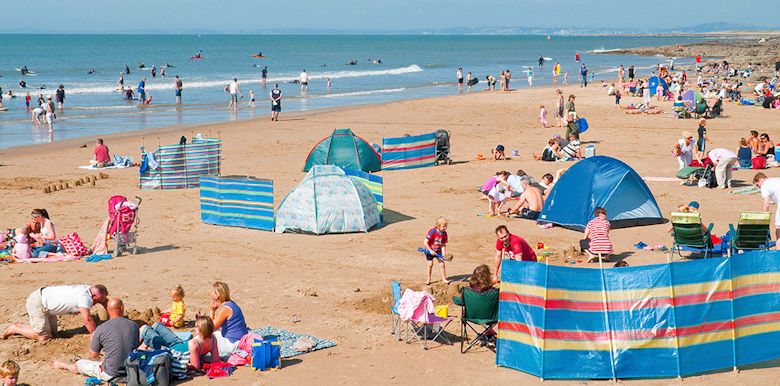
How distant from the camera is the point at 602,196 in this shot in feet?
53.4

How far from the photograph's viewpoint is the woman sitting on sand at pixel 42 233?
1486cm

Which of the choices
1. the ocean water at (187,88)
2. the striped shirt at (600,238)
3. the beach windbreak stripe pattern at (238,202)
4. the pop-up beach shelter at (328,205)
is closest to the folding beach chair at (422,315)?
the striped shirt at (600,238)

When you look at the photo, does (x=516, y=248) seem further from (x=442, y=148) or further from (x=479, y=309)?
(x=442, y=148)

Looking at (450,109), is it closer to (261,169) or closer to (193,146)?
(261,169)

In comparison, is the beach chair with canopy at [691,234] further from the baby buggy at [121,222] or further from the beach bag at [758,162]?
the beach bag at [758,162]

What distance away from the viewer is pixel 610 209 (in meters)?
16.5

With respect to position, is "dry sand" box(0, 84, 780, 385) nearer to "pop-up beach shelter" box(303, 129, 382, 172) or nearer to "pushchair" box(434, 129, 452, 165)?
"pushchair" box(434, 129, 452, 165)

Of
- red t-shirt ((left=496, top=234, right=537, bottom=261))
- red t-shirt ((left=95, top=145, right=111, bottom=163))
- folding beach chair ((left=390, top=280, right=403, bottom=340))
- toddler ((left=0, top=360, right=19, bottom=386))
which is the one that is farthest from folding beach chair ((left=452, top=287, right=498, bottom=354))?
red t-shirt ((left=95, top=145, right=111, bottom=163))

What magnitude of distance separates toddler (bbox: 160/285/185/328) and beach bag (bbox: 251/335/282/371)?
171 cm

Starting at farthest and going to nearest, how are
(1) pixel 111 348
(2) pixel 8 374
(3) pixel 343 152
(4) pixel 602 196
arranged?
(3) pixel 343 152
(4) pixel 602 196
(1) pixel 111 348
(2) pixel 8 374

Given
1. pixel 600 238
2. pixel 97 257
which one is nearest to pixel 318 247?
pixel 97 257

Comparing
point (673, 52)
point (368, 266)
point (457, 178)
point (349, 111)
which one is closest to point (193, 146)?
point (457, 178)

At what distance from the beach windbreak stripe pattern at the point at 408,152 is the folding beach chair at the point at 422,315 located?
12.2 metres

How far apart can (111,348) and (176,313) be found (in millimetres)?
1815
